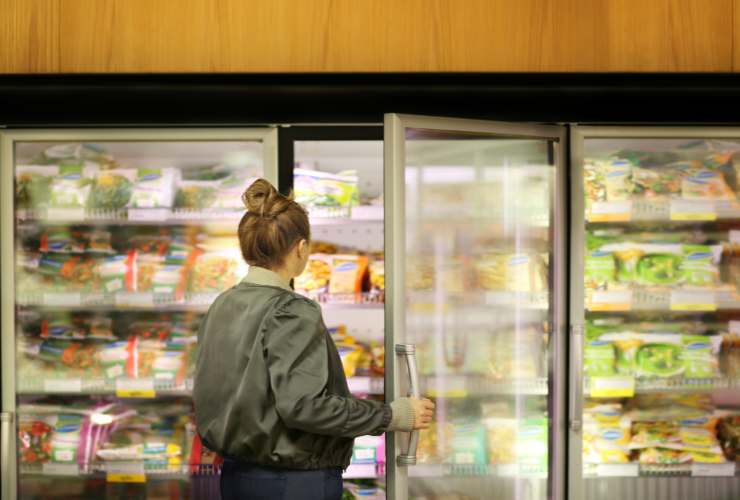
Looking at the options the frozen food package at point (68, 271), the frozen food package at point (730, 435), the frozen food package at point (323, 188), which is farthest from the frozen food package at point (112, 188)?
the frozen food package at point (730, 435)

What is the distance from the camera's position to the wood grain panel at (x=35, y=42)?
2574mm

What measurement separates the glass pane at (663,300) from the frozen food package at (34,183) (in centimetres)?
213

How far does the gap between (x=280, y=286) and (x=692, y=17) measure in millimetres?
1893

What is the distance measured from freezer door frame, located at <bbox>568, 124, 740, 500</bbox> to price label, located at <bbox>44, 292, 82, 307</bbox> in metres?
1.83

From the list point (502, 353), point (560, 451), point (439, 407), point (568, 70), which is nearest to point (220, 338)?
point (439, 407)

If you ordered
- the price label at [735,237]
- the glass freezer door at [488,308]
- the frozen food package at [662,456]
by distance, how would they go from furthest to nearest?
the price label at [735,237] → the frozen food package at [662,456] → the glass freezer door at [488,308]

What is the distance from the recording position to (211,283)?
2.87m

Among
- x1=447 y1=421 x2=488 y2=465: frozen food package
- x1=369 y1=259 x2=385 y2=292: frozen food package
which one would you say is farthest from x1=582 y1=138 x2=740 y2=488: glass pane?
x1=369 y1=259 x2=385 y2=292: frozen food package

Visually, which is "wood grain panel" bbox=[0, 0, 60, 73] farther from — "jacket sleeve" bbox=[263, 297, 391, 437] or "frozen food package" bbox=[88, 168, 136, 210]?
"jacket sleeve" bbox=[263, 297, 391, 437]

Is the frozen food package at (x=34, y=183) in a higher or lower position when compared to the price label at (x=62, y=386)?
higher

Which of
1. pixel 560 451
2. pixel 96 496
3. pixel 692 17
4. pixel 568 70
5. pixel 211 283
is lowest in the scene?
pixel 96 496

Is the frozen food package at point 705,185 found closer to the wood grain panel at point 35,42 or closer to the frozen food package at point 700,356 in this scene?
the frozen food package at point 700,356

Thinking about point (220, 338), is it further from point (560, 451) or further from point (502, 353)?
point (560, 451)

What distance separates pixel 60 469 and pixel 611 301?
2177mm
